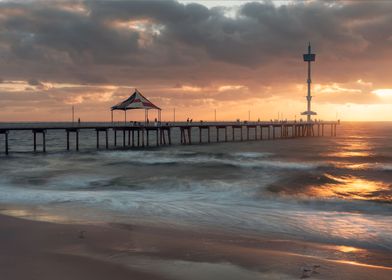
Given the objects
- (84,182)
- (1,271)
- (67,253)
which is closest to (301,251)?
(67,253)

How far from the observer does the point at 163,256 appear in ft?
22.5

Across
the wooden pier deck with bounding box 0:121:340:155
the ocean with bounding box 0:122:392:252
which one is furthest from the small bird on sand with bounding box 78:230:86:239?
the wooden pier deck with bounding box 0:121:340:155

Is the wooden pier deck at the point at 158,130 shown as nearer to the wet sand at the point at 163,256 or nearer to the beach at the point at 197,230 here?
the beach at the point at 197,230

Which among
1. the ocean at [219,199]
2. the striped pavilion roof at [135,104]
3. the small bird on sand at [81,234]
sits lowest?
the ocean at [219,199]

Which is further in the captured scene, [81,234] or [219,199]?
[219,199]

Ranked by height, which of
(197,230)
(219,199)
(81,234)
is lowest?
(219,199)

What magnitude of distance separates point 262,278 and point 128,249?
2520mm

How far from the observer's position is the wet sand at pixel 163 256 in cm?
590

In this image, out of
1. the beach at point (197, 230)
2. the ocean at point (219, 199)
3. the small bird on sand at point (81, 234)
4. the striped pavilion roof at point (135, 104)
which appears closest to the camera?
the beach at point (197, 230)

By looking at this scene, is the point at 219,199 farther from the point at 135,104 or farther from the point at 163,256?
the point at 135,104

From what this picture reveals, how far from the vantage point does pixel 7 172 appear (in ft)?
78.7

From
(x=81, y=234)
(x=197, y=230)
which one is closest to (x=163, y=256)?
(x=81, y=234)

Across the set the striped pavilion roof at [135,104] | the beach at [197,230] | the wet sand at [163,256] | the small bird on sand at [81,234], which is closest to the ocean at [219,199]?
the beach at [197,230]

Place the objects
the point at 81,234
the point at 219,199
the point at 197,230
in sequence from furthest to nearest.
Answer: the point at 219,199
the point at 197,230
the point at 81,234
